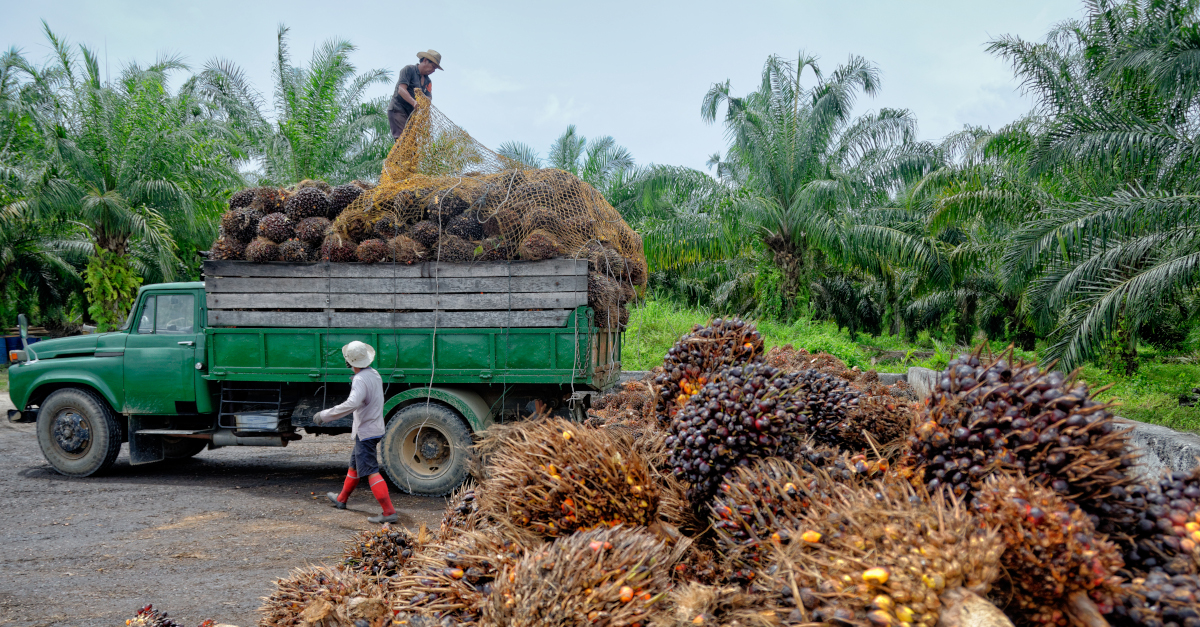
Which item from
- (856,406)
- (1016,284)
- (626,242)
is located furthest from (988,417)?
(1016,284)

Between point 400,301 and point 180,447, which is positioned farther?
point 180,447

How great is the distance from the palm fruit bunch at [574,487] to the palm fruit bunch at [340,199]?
5.57m

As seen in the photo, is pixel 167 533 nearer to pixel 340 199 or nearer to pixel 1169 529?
pixel 340 199

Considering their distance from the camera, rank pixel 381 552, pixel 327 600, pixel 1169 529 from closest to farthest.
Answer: pixel 1169 529 → pixel 327 600 → pixel 381 552

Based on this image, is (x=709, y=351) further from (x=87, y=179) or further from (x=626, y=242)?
(x=87, y=179)

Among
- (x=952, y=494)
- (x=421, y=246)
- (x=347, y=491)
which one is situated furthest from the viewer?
(x=421, y=246)

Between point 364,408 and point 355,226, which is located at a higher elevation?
point 355,226

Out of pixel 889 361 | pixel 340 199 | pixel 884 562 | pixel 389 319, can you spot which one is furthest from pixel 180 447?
pixel 889 361

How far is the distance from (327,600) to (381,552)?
0.40 meters

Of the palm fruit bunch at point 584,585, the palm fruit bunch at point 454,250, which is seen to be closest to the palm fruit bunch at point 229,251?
the palm fruit bunch at point 454,250

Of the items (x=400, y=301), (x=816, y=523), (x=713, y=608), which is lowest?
(x=713, y=608)

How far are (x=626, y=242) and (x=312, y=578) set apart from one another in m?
5.20

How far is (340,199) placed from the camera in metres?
7.21

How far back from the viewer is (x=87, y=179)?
15039 millimetres
